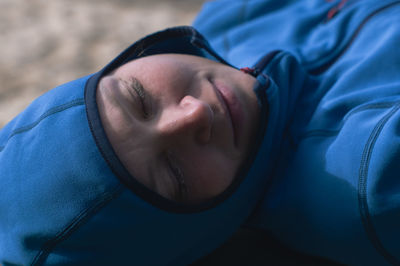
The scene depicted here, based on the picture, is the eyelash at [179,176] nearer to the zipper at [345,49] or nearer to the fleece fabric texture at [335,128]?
the fleece fabric texture at [335,128]

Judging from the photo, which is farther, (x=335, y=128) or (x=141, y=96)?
(x=335, y=128)

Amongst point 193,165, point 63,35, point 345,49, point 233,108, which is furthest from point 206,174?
point 63,35

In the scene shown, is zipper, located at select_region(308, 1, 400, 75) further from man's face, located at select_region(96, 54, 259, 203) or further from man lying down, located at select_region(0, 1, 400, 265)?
man's face, located at select_region(96, 54, 259, 203)

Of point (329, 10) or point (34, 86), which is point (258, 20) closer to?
point (329, 10)

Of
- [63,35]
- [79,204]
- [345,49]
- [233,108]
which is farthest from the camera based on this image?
[63,35]

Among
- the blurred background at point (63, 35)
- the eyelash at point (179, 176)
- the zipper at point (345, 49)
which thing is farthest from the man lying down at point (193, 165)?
the blurred background at point (63, 35)

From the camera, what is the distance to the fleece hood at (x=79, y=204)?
77cm

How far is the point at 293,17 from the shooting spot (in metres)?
1.38

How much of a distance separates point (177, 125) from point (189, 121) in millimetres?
23

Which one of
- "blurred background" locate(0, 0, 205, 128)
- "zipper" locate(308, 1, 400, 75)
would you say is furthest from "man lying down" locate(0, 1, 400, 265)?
"blurred background" locate(0, 0, 205, 128)

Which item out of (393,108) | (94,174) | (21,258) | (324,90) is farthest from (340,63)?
(21,258)

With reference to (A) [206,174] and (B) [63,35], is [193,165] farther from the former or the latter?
(B) [63,35]

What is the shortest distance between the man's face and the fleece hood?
0.08ft

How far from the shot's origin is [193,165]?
0.83m
